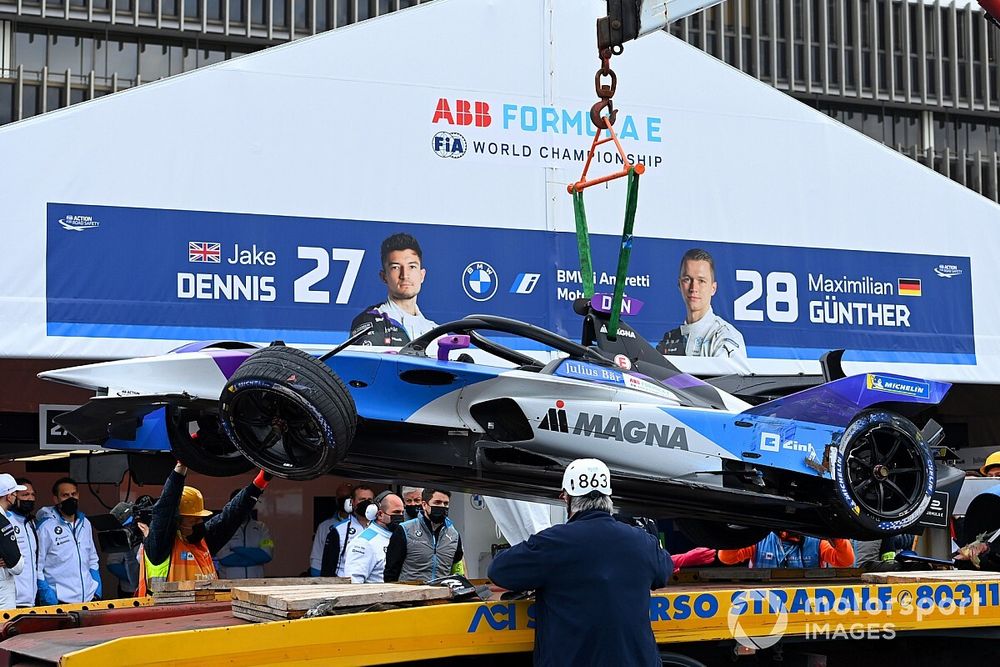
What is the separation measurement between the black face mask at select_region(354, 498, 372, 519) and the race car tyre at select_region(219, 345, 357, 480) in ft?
14.9

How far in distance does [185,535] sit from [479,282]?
14.1ft

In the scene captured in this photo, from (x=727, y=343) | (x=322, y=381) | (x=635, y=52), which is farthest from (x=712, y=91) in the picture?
(x=322, y=381)

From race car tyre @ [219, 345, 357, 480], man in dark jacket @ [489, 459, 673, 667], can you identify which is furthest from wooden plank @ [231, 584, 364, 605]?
man in dark jacket @ [489, 459, 673, 667]

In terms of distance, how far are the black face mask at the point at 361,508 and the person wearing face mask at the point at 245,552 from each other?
1.13 metres

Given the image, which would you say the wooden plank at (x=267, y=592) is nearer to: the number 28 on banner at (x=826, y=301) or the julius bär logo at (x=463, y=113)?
the julius bär logo at (x=463, y=113)

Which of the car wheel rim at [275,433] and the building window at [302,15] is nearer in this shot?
the car wheel rim at [275,433]

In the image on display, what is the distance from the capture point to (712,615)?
507cm

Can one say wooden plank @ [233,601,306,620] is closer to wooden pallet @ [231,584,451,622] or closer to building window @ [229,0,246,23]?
wooden pallet @ [231,584,451,622]

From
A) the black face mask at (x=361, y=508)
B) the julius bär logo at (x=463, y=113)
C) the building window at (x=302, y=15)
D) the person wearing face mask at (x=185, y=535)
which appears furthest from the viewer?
the building window at (x=302, y=15)

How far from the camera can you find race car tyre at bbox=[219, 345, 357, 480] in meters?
5.17

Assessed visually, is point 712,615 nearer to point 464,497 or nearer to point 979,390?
point 464,497

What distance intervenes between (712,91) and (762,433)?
19.8ft

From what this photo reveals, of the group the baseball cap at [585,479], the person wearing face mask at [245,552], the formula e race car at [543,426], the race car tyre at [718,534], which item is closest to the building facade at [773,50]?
the person wearing face mask at [245,552]

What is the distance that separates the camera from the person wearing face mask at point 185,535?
656 centimetres
